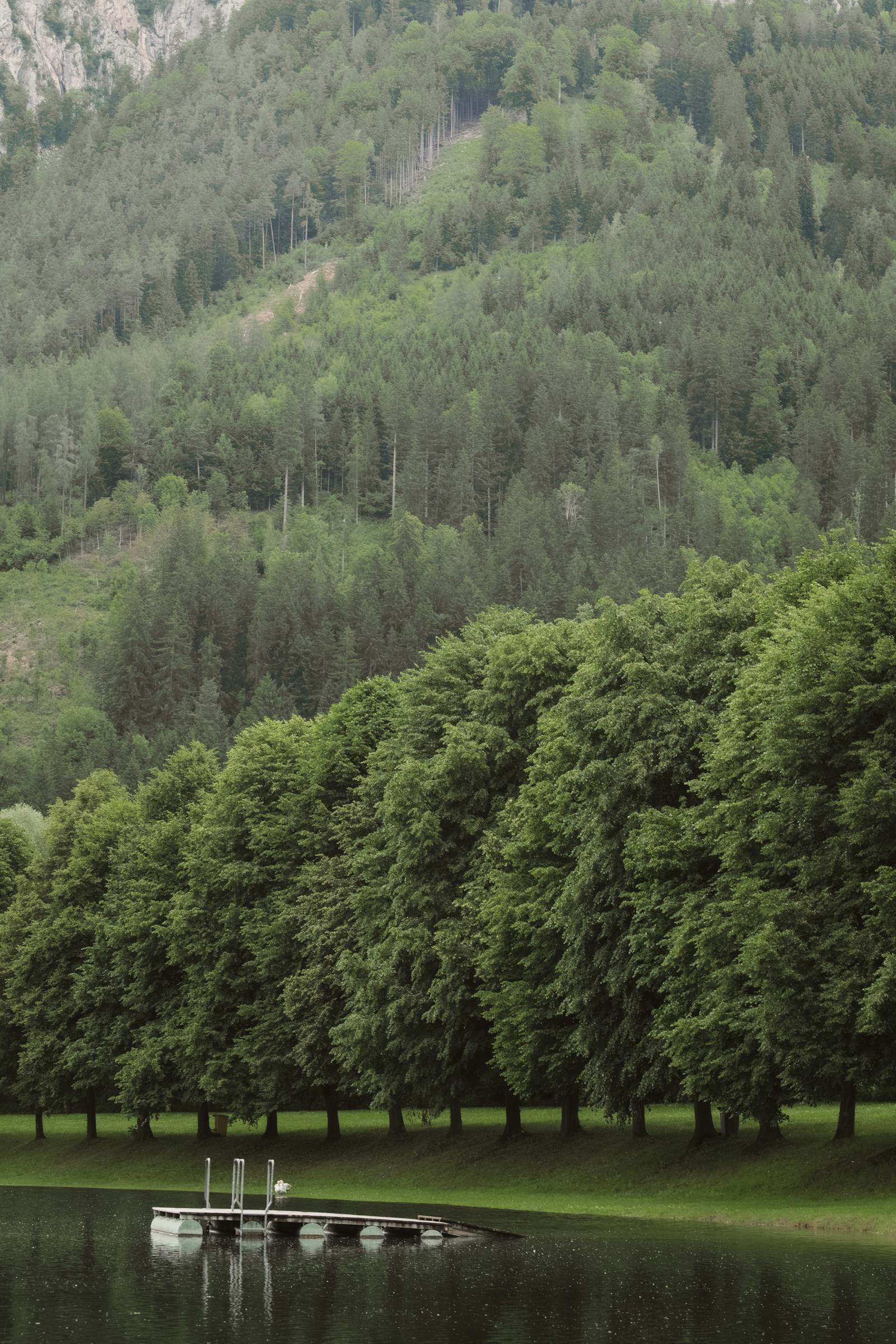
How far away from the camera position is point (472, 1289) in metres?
43.1

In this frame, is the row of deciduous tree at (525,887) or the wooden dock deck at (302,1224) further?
the row of deciduous tree at (525,887)

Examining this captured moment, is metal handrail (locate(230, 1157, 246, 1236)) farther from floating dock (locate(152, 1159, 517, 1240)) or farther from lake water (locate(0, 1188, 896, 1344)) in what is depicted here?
lake water (locate(0, 1188, 896, 1344))

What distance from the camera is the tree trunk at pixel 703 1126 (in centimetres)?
6812

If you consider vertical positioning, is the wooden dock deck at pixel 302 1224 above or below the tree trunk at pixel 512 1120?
above

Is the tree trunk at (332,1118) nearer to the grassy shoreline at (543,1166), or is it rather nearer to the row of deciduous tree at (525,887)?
the grassy shoreline at (543,1166)

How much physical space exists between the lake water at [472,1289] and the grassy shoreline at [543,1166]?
4068 mm

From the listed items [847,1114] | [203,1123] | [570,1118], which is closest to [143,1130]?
[203,1123]

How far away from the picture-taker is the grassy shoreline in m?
58.0

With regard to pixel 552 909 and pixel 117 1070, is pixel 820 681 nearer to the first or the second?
pixel 552 909

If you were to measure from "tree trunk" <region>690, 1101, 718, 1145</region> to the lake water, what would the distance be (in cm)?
1002

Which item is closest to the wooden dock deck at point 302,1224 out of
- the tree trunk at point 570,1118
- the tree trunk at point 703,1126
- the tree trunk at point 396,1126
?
the tree trunk at point 703,1126

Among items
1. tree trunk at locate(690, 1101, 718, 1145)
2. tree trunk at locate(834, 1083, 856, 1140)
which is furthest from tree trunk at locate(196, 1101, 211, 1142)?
tree trunk at locate(834, 1083, 856, 1140)

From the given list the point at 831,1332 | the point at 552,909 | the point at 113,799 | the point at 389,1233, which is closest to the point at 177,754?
the point at 113,799

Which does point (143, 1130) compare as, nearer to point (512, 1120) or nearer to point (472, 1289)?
point (512, 1120)
